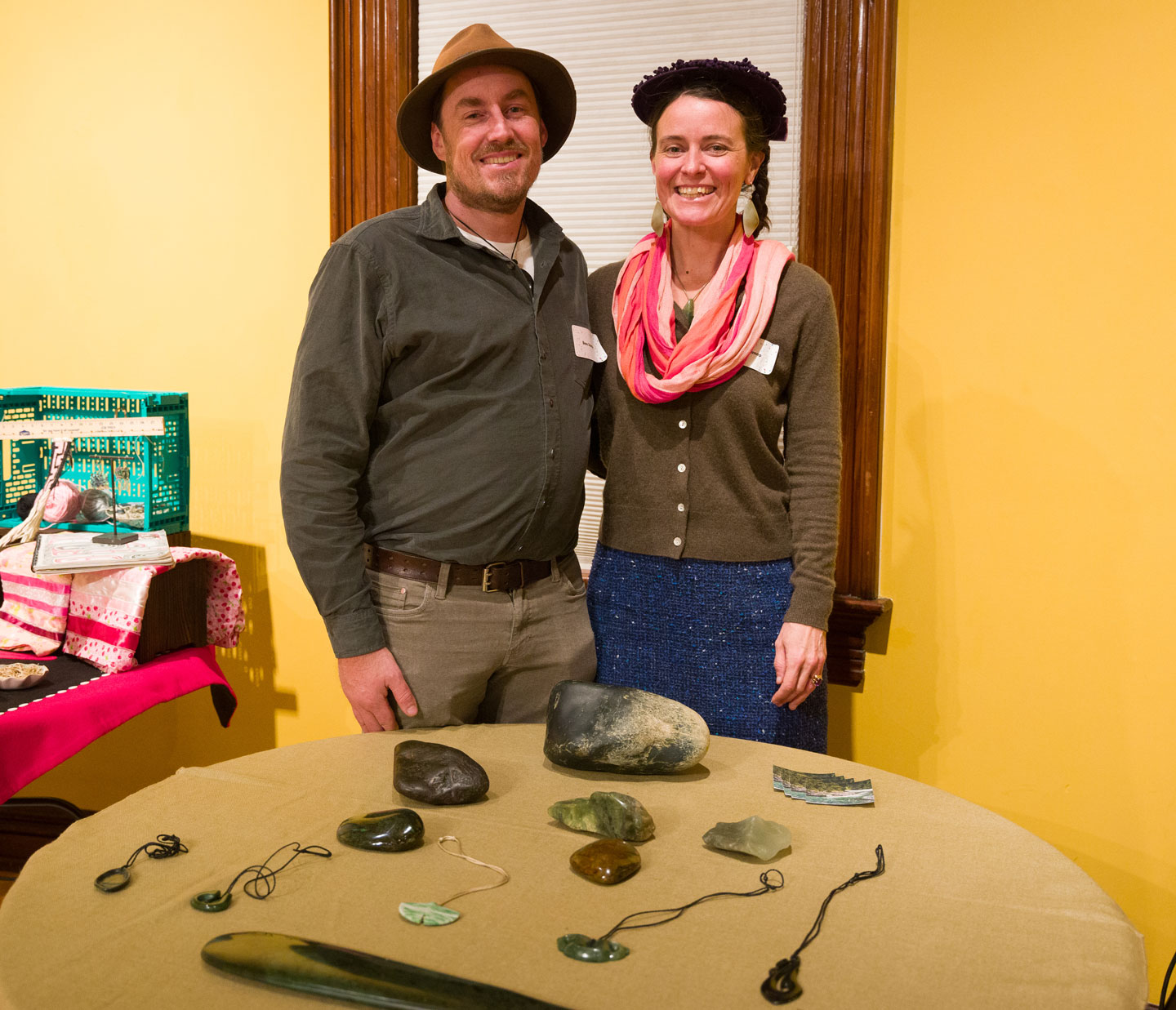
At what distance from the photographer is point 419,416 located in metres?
1.74

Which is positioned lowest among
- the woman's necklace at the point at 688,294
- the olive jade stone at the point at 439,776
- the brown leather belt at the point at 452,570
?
the olive jade stone at the point at 439,776

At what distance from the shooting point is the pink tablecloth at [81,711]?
6.22 feet

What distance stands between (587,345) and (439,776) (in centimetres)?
92

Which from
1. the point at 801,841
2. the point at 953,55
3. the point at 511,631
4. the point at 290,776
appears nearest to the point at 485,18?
the point at 953,55

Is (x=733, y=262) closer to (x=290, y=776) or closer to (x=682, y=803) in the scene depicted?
(x=682, y=803)

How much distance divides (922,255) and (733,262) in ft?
2.24

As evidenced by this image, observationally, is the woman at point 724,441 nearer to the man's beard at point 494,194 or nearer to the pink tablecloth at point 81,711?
the man's beard at point 494,194

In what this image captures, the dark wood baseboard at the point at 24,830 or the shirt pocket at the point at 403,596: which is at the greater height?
the shirt pocket at the point at 403,596

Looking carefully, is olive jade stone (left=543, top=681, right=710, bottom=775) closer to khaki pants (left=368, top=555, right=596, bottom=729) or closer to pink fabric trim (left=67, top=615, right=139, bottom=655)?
khaki pants (left=368, top=555, right=596, bottom=729)

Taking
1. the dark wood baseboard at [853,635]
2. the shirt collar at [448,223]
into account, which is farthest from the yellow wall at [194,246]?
the dark wood baseboard at [853,635]

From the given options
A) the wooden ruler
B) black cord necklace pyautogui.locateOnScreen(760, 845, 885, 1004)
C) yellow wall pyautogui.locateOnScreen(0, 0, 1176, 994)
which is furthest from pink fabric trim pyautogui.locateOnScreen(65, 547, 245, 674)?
black cord necklace pyautogui.locateOnScreen(760, 845, 885, 1004)

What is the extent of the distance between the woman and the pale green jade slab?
91 cm

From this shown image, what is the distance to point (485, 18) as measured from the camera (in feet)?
8.59

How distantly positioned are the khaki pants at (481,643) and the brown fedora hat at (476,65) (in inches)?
34.8
